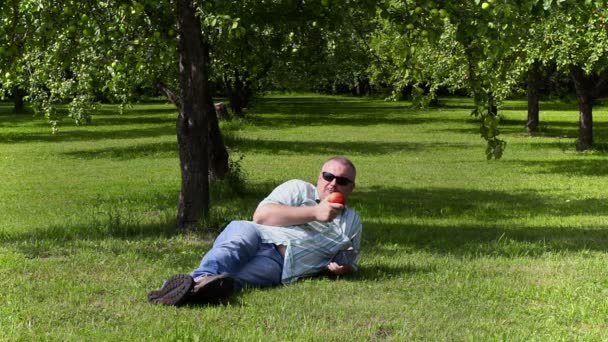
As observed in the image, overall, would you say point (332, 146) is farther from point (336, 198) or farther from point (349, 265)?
point (336, 198)

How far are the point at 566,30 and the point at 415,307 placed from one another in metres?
16.0

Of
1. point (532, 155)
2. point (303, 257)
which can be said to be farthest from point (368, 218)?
point (532, 155)

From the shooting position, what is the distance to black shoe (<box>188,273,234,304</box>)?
19.9ft

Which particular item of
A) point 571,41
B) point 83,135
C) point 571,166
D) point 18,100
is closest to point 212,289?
point 571,41

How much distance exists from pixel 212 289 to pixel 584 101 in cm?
2231

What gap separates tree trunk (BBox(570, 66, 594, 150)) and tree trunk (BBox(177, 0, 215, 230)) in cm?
1795

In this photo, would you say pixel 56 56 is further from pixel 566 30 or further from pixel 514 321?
pixel 566 30

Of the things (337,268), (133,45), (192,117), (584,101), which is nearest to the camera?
(337,268)

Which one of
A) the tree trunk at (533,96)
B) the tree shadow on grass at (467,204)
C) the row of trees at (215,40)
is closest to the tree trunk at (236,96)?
the tree trunk at (533,96)

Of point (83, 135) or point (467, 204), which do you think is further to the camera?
point (83, 135)

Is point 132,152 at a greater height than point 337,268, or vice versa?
point 337,268

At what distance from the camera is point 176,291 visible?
20.0 ft

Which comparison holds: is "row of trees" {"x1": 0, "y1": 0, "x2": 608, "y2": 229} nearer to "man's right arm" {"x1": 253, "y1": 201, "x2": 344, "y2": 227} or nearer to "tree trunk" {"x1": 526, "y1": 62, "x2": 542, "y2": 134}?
"man's right arm" {"x1": 253, "y1": 201, "x2": 344, "y2": 227}

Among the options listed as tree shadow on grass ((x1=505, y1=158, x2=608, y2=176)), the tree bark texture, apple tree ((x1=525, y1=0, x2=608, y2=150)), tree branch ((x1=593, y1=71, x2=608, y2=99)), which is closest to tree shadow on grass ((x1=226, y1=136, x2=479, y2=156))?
tree branch ((x1=593, y1=71, x2=608, y2=99))
